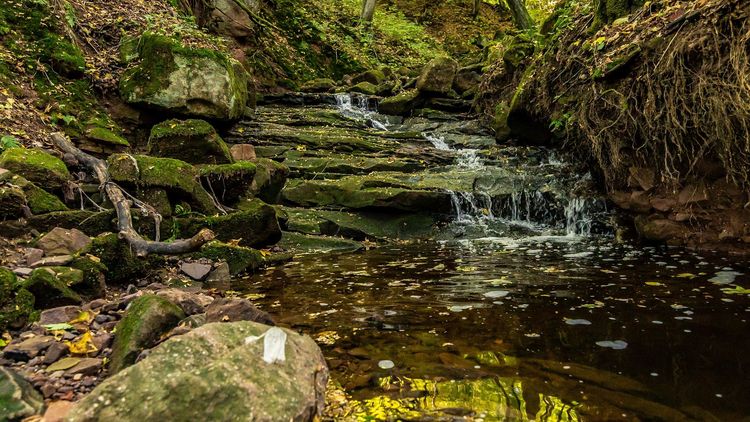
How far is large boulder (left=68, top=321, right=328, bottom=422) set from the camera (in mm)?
2115

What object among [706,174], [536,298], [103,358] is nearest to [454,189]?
[706,174]

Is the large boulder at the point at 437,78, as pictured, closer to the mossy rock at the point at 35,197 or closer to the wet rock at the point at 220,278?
the wet rock at the point at 220,278

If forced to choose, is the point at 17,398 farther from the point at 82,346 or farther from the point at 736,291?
the point at 736,291

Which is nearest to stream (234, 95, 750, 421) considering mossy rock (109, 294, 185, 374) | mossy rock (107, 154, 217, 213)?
mossy rock (109, 294, 185, 374)

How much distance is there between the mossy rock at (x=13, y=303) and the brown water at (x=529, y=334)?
6.09 feet

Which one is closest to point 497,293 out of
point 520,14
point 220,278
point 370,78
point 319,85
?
point 220,278

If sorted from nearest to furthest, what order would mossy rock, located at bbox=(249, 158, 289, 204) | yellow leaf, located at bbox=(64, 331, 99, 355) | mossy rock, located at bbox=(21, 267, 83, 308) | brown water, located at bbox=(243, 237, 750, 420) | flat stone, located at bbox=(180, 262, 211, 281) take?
brown water, located at bbox=(243, 237, 750, 420) < yellow leaf, located at bbox=(64, 331, 99, 355) < mossy rock, located at bbox=(21, 267, 83, 308) < flat stone, located at bbox=(180, 262, 211, 281) < mossy rock, located at bbox=(249, 158, 289, 204)

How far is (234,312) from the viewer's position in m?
3.38

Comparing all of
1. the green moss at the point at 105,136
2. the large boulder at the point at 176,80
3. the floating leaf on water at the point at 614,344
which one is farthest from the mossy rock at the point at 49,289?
the large boulder at the point at 176,80

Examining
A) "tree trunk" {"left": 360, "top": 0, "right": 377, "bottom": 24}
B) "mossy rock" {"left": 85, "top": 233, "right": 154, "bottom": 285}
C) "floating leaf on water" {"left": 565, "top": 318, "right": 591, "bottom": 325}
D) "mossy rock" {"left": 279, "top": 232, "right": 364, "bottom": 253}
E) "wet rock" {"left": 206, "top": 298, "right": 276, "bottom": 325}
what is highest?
"tree trunk" {"left": 360, "top": 0, "right": 377, "bottom": 24}

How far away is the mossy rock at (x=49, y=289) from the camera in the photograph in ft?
12.3

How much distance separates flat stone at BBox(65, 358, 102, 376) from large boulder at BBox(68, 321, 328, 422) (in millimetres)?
666

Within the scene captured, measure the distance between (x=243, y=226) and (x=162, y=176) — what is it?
1.50m

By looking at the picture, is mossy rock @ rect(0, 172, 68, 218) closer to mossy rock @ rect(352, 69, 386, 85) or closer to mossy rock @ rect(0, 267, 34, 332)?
mossy rock @ rect(0, 267, 34, 332)
